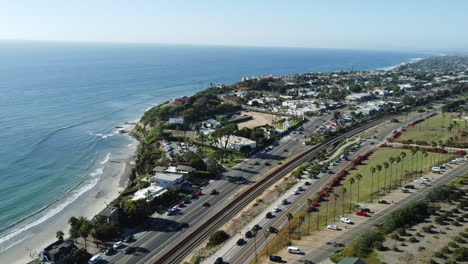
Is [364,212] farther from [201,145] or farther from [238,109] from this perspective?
[238,109]

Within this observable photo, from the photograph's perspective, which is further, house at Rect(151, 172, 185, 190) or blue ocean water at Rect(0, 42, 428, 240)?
blue ocean water at Rect(0, 42, 428, 240)

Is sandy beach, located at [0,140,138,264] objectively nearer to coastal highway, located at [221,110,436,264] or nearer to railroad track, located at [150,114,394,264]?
railroad track, located at [150,114,394,264]

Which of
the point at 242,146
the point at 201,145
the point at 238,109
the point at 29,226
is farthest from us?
the point at 238,109

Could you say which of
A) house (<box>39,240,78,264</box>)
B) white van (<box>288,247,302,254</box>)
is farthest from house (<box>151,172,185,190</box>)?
white van (<box>288,247,302,254</box>)

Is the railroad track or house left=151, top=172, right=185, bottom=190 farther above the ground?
house left=151, top=172, right=185, bottom=190

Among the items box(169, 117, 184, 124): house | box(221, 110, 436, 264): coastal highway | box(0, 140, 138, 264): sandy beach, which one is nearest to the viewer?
box(221, 110, 436, 264): coastal highway

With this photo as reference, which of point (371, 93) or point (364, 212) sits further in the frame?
point (371, 93)

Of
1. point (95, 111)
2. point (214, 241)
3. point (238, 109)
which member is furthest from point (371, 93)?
point (214, 241)

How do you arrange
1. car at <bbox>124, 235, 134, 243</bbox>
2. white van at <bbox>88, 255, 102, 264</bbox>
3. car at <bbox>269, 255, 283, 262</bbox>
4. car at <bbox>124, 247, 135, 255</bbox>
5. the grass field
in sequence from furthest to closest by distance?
the grass field
car at <bbox>124, 235, 134, 243</bbox>
car at <bbox>124, 247, 135, 255</bbox>
white van at <bbox>88, 255, 102, 264</bbox>
car at <bbox>269, 255, 283, 262</bbox>
